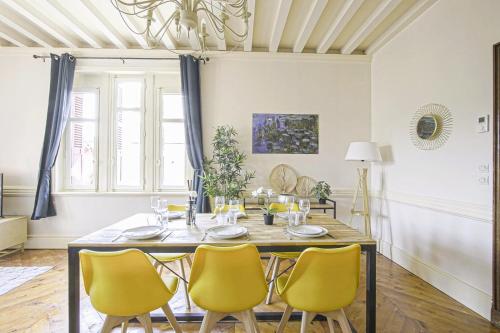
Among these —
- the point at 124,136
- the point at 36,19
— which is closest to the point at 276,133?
the point at 124,136

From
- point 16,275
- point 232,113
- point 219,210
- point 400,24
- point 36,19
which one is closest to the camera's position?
point 219,210

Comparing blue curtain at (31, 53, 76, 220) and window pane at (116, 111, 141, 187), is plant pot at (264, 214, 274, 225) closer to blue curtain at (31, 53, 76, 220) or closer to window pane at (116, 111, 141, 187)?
window pane at (116, 111, 141, 187)

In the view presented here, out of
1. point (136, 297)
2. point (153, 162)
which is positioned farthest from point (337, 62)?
point (136, 297)

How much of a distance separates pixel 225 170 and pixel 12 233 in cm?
303

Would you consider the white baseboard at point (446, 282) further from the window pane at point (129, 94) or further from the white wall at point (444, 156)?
the window pane at point (129, 94)

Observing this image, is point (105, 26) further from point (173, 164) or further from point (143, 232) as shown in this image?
point (143, 232)

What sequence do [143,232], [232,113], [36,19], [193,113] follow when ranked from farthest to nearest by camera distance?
[232,113], [193,113], [36,19], [143,232]

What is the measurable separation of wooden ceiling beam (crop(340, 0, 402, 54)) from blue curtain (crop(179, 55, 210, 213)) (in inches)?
89.2

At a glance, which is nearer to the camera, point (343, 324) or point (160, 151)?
point (343, 324)

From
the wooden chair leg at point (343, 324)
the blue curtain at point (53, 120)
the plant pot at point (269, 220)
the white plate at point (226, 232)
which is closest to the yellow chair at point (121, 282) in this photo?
the white plate at point (226, 232)

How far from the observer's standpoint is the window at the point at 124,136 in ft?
13.0

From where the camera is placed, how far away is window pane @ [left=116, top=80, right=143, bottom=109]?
4039 millimetres

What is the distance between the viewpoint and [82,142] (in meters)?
3.99

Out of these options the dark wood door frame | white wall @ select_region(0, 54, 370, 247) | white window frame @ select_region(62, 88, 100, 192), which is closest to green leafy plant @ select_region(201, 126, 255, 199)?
white wall @ select_region(0, 54, 370, 247)
